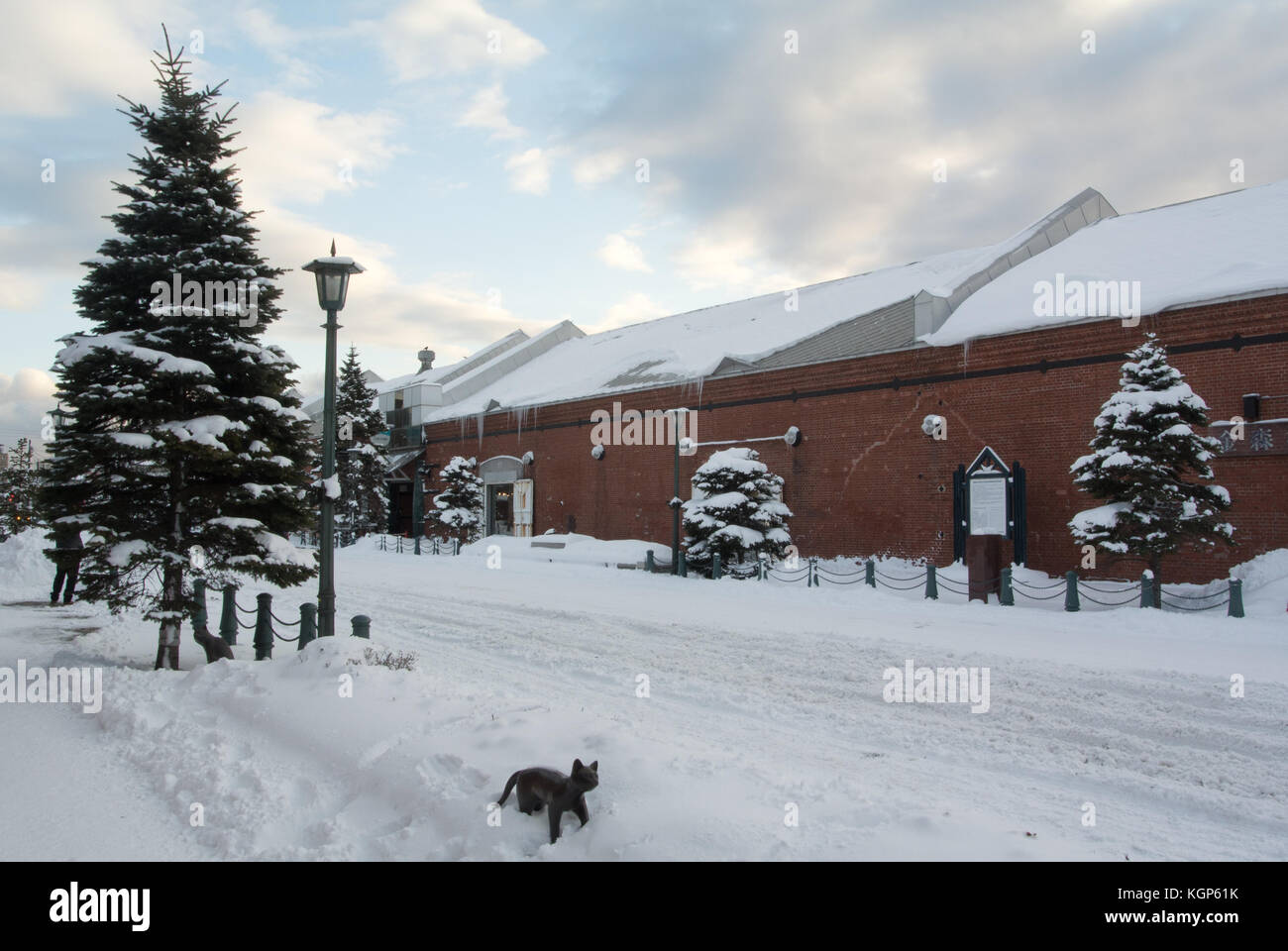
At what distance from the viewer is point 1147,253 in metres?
19.7

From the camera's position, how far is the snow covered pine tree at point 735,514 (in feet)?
67.9

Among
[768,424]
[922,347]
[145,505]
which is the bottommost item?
[145,505]

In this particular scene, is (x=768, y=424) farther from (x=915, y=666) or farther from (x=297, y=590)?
(x=915, y=666)

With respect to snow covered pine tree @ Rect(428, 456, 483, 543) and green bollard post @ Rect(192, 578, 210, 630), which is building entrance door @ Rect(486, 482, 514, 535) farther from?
green bollard post @ Rect(192, 578, 210, 630)

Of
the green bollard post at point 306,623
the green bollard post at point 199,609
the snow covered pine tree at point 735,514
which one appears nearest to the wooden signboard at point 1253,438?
the snow covered pine tree at point 735,514

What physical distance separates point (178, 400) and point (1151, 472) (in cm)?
1398

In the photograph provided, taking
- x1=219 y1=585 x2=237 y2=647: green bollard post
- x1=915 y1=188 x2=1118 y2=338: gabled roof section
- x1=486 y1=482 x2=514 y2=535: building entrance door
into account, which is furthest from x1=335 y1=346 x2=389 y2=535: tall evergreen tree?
x1=219 y1=585 x2=237 y2=647: green bollard post

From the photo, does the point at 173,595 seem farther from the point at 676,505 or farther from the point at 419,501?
the point at 419,501

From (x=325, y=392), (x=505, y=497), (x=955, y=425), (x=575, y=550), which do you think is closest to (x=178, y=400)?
(x=325, y=392)

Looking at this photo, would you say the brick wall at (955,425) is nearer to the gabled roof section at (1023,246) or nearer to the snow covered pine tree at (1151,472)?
the gabled roof section at (1023,246)

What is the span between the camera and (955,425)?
1983 cm

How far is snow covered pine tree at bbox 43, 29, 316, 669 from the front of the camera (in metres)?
9.49

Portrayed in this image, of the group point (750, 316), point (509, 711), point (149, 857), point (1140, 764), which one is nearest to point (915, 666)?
point (1140, 764)

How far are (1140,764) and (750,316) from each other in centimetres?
2664
